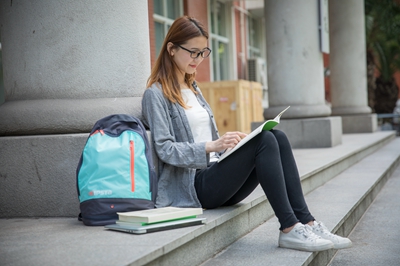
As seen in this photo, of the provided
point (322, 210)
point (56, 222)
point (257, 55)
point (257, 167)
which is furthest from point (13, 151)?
point (257, 55)

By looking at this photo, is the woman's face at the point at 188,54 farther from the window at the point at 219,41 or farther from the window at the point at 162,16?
the window at the point at 219,41

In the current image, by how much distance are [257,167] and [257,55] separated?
1888 centimetres

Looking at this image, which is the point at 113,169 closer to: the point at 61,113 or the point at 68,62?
the point at 61,113

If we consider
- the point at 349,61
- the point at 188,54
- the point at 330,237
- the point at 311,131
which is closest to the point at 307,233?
the point at 330,237

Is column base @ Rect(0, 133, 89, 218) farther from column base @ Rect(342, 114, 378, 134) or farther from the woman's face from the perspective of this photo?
column base @ Rect(342, 114, 378, 134)

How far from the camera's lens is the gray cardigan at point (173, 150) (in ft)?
10.4

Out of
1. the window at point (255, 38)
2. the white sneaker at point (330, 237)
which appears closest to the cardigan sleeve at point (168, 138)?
the white sneaker at point (330, 237)

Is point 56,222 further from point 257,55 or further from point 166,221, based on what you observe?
point 257,55

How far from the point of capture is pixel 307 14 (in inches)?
316

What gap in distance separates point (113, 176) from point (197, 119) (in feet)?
2.47

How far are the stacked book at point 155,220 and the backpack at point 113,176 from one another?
0.09m

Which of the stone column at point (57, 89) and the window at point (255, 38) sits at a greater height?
the window at point (255, 38)

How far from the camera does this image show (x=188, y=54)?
3.36 metres

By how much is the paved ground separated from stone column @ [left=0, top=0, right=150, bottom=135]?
5.77 ft
